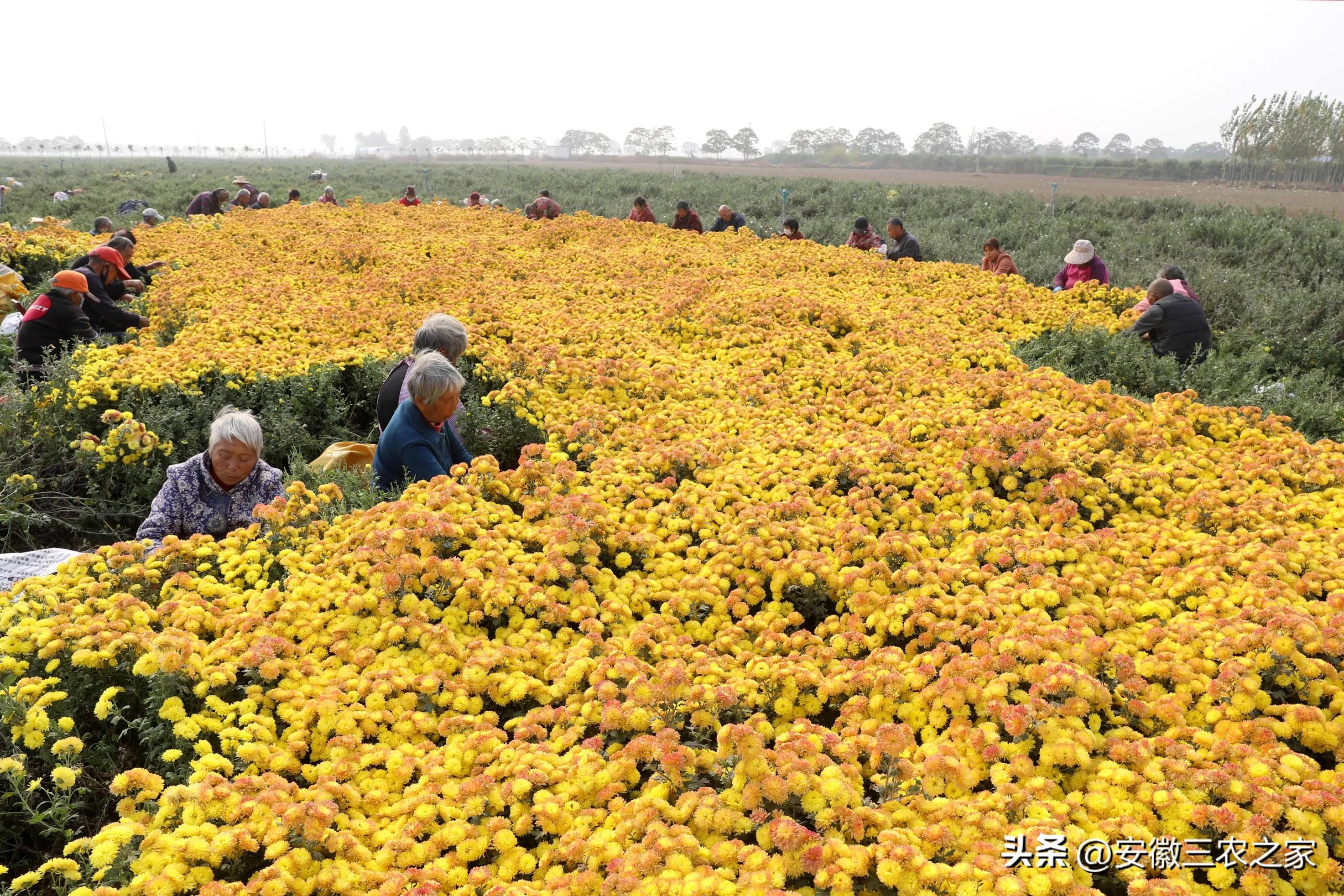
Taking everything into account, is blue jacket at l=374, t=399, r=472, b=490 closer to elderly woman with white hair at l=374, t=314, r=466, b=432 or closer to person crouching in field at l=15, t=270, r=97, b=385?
elderly woman with white hair at l=374, t=314, r=466, b=432

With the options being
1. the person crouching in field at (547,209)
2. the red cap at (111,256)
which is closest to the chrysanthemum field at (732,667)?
the red cap at (111,256)

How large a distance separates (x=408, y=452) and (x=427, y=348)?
1.05 m

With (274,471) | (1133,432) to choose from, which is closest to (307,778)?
(274,471)

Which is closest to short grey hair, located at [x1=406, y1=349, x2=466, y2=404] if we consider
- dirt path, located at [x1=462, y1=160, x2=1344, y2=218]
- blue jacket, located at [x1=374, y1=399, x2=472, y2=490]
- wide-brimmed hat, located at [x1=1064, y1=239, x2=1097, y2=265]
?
blue jacket, located at [x1=374, y1=399, x2=472, y2=490]

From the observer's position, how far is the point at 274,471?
15.9ft

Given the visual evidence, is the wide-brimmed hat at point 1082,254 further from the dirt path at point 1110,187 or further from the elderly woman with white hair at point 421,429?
the dirt path at point 1110,187

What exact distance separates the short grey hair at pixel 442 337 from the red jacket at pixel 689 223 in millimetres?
10798

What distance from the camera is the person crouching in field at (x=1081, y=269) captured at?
10695 millimetres

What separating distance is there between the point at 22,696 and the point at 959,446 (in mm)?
5149

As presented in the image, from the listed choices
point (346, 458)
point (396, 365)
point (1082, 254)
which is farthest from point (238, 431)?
point (1082, 254)

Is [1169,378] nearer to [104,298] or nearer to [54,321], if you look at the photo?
[54,321]

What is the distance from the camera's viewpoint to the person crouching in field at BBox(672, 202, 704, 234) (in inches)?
615

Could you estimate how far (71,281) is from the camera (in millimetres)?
8047

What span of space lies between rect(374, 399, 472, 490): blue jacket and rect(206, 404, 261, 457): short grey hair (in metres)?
0.76
